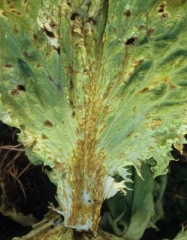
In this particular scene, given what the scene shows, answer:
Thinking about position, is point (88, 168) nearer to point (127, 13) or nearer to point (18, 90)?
point (18, 90)

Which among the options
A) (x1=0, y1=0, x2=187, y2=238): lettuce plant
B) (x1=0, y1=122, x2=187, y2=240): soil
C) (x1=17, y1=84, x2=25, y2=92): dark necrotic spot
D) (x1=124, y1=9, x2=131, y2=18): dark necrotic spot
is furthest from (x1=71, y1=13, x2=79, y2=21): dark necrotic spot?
(x1=0, y1=122, x2=187, y2=240): soil

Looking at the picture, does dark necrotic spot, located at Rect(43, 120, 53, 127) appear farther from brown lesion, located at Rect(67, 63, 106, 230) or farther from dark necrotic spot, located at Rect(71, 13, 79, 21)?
dark necrotic spot, located at Rect(71, 13, 79, 21)

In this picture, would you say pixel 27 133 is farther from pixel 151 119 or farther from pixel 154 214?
pixel 154 214

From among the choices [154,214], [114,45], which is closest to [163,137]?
[114,45]

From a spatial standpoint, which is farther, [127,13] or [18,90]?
[18,90]

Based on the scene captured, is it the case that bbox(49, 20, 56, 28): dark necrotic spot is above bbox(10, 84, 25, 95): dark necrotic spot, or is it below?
above

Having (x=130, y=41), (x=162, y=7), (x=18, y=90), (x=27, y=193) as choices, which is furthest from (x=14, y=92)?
(x=27, y=193)

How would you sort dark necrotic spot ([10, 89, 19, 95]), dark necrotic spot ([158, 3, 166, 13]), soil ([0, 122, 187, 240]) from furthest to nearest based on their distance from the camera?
soil ([0, 122, 187, 240]), dark necrotic spot ([10, 89, 19, 95]), dark necrotic spot ([158, 3, 166, 13])

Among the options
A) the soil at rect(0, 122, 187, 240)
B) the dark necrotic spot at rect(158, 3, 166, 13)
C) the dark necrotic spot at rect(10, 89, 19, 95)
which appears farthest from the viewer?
the soil at rect(0, 122, 187, 240)

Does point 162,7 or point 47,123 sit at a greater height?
point 162,7
